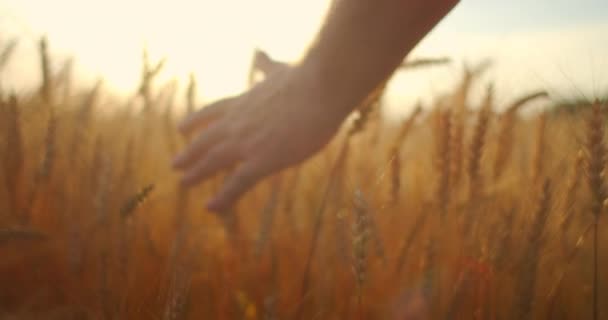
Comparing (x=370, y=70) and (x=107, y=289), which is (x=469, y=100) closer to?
(x=370, y=70)

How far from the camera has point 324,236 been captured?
4.36 ft

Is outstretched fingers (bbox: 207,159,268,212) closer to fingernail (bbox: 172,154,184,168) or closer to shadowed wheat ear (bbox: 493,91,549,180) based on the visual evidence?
fingernail (bbox: 172,154,184,168)

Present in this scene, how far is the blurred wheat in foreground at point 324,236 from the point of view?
0.79m

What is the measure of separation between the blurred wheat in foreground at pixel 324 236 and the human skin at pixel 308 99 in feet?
0.22

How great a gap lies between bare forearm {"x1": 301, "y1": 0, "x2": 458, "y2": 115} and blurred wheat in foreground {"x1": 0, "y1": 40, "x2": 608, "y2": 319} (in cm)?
7

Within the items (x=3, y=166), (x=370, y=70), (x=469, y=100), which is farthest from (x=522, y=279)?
(x=3, y=166)

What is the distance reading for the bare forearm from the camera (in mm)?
905

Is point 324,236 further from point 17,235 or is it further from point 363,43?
point 17,235

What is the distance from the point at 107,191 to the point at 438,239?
734 mm

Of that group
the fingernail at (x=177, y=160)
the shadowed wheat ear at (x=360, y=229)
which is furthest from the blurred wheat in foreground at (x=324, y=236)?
the fingernail at (x=177, y=160)

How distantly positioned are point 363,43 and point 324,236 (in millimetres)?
597

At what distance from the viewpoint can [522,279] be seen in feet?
2.50

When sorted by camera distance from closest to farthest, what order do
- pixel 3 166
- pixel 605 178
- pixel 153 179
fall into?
pixel 605 178
pixel 3 166
pixel 153 179

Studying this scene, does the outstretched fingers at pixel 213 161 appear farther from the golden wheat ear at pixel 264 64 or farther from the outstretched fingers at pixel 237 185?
the golden wheat ear at pixel 264 64
